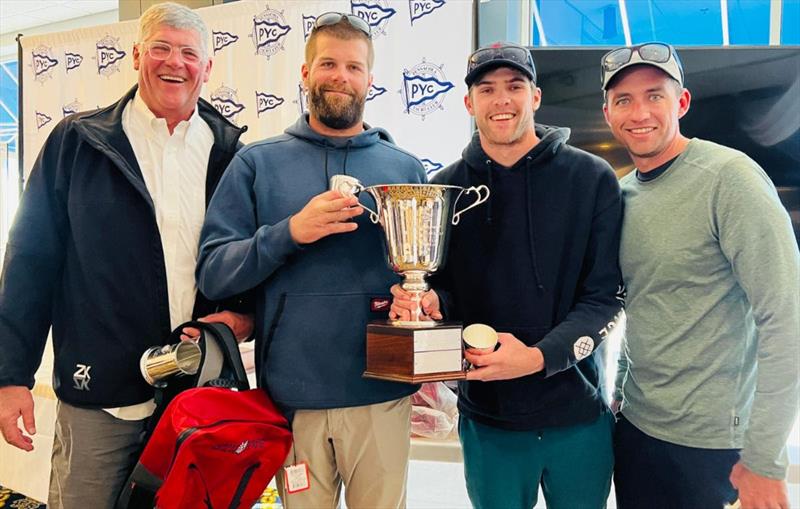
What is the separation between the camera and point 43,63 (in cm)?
499

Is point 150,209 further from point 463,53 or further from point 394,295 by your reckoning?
point 463,53

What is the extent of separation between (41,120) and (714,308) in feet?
17.3

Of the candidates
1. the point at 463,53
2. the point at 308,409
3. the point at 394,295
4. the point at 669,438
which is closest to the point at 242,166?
the point at 394,295

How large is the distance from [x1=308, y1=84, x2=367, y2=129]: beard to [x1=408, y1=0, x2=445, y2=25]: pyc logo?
2.07 meters

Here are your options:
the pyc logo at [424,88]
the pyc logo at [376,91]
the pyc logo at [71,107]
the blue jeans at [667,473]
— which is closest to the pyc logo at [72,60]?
the pyc logo at [71,107]

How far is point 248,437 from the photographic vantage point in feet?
4.55

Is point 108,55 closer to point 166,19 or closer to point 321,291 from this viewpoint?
point 166,19

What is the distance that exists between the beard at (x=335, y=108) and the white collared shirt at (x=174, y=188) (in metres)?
0.38

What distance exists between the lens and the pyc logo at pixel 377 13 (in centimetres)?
359

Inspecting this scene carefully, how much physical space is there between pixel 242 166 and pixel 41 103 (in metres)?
4.40

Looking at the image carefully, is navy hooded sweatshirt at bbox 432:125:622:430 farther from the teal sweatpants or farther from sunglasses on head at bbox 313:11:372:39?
sunglasses on head at bbox 313:11:372:39

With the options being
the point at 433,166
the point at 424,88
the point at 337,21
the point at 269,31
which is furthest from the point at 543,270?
the point at 269,31

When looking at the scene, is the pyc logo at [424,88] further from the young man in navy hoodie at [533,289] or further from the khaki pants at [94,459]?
the khaki pants at [94,459]

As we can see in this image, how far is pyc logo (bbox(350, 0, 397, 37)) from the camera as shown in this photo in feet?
11.8
